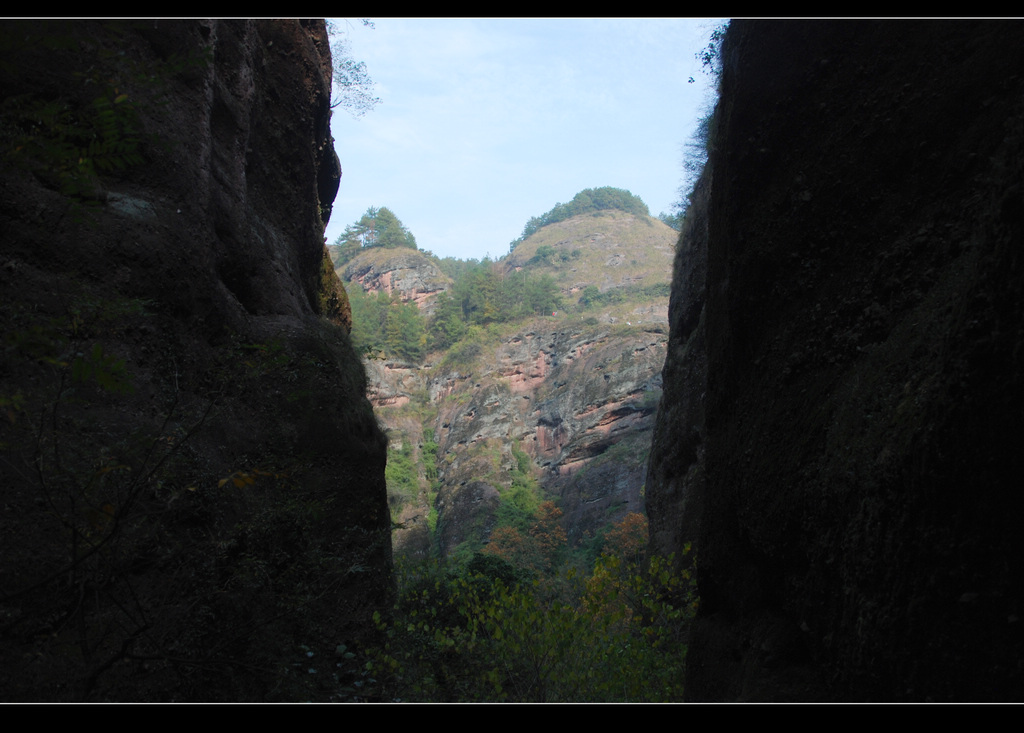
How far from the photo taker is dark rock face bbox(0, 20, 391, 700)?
3.57 meters

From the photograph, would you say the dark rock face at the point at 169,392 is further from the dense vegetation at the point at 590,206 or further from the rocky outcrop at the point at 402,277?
the dense vegetation at the point at 590,206

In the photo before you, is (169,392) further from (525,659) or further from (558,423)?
(558,423)

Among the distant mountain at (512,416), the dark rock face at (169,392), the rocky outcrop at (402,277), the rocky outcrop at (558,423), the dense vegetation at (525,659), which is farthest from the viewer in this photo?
the rocky outcrop at (402,277)

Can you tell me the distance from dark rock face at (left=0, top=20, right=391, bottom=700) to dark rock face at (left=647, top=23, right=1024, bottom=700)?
417cm

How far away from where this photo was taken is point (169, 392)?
768 centimetres

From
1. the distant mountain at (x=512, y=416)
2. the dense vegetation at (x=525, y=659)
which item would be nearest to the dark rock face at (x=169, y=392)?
the dense vegetation at (x=525, y=659)

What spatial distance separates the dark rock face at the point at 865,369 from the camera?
3.60m

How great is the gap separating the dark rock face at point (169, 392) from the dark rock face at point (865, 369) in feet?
13.7

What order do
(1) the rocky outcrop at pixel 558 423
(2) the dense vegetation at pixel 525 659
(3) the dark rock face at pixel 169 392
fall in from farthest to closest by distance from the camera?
(1) the rocky outcrop at pixel 558 423 < (2) the dense vegetation at pixel 525 659 < (3) the dark rock face at pixel 169 392

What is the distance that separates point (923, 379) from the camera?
167 inches

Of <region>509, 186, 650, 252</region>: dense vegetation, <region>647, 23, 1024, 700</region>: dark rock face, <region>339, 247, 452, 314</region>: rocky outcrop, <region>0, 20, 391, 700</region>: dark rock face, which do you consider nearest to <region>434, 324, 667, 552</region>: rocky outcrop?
<region>339, 247, 452, 314</region>: rocky outcrop

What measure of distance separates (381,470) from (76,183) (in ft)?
29.4

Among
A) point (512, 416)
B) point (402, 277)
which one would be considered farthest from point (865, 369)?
point (402, 277)

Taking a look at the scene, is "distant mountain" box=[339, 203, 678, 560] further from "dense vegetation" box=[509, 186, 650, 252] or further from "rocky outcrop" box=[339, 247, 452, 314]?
"dense vegetation" box=[509, 186, 650, 252]
